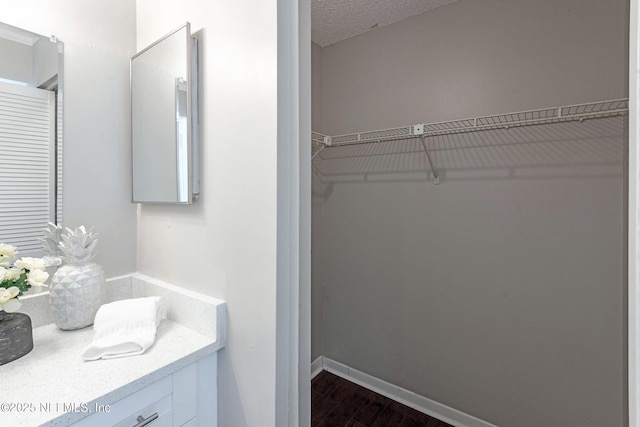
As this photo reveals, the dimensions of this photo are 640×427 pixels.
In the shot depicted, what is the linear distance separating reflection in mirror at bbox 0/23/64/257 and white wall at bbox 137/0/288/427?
42cm

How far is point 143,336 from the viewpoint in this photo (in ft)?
2.74

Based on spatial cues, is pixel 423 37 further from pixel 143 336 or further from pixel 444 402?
pixel 444 402

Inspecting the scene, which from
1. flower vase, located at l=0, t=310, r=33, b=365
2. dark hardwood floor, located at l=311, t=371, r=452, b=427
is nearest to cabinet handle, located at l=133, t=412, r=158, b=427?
flower vase, located at l=0, t=310, r=33, b=365

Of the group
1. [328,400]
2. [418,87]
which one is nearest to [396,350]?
[328,400]

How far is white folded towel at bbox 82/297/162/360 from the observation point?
0.78 meters

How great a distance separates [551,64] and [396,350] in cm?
174

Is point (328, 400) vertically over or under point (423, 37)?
under

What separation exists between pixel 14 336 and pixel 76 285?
0.19 m

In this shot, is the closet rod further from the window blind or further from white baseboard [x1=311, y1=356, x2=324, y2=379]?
white baseboard [x1=311, y1=356, x2=324, y2=379]

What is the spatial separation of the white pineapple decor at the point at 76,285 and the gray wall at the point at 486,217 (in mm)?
1336

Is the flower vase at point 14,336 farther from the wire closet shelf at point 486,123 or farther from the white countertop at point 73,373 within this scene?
the wire closet shelf at point 486,123

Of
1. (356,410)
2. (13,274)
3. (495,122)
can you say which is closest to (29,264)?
(13,274)

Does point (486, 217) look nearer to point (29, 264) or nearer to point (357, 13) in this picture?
point (357, 13)

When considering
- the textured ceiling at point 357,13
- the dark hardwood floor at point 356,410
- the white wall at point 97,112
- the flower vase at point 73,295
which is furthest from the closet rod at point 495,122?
the dark hardwood floor at point 356,410
